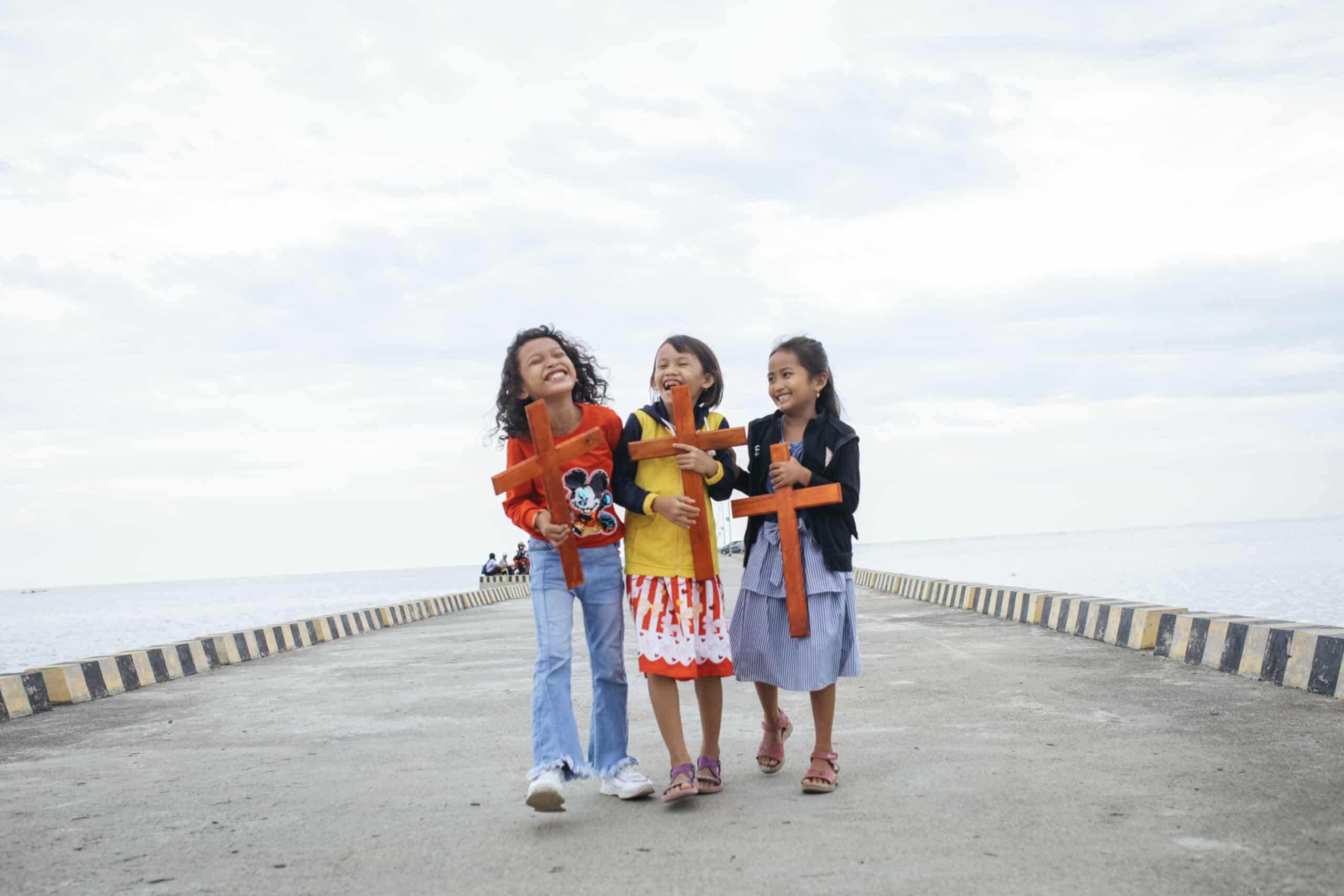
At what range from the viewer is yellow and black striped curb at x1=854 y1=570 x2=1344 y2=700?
7.02 m

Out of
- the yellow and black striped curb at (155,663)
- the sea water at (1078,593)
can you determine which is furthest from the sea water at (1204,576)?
the yellow and black striped curb at (155,663)

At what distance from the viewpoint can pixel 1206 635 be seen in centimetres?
877

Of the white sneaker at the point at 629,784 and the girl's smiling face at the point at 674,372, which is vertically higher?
the girl's smiling face at the point at 674,372

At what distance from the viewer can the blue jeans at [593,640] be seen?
176 inches

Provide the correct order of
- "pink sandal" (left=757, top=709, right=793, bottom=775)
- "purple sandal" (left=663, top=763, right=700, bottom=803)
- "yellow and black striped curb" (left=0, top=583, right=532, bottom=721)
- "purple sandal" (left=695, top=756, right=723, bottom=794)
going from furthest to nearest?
"yellow and black striped curb" (left=0, top=583, right=532, bottom=721), "pink sandal" (left=757, top=709, right=793, bottom=775), "purple sandal" (left=695, top=756, right=723, bottom=794), "purple sandal" (left=663, top=763, right=700, bottom=803)

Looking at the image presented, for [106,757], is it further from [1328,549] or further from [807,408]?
[1328,549]

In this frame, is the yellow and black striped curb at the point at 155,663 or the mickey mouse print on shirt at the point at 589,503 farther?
the yellow and black striped curb at the point at 155,663

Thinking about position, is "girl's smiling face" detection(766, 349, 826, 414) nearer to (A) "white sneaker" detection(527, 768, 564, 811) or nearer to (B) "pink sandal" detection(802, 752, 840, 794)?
(B) "pink sandal" detection(802, 752, 840, 794)

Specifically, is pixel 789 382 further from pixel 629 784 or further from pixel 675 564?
pixel 629 784

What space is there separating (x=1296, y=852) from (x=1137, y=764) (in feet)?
4.78

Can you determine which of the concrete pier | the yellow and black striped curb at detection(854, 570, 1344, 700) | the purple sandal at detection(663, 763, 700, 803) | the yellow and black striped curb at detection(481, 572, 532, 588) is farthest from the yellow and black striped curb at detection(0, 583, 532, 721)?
the yellow and black striped curb at detection(481, 572, 532, 588)

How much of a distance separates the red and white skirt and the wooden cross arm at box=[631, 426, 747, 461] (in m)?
0.46

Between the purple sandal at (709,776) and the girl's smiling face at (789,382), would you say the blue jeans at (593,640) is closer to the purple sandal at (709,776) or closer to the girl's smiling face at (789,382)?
the purple sandal at (709,776)

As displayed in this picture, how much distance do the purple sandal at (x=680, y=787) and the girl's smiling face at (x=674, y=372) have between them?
4.33 ft
